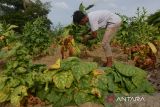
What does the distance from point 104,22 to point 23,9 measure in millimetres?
18318

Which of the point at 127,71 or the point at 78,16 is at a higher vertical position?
the point at 78,16

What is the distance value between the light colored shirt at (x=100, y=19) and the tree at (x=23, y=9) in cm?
1524

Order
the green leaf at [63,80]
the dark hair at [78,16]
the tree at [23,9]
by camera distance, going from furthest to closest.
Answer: the tree at [23,9]
the dark hair at [78,16]
the green leaf at [63,80]

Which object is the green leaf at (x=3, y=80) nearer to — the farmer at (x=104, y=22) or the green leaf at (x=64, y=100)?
the green leaf at (x=64, y=100)

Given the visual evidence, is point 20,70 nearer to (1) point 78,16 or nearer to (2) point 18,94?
(2) point 18,94

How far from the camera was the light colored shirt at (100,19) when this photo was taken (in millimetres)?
8367

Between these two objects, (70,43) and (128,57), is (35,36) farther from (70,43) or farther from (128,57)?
(128,57)

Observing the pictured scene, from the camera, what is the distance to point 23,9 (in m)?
26.5

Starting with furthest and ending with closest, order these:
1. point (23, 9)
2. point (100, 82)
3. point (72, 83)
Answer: point (23, 9)
point (100, 82)
point (72, 83)

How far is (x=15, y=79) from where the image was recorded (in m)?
6.88

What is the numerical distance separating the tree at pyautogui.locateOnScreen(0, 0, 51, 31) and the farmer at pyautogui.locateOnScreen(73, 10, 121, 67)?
15236mm

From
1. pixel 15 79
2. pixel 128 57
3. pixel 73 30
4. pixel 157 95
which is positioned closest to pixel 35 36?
pixel 73 30

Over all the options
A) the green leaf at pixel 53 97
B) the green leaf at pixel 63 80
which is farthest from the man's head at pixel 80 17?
the green leaf at pixel 53 97

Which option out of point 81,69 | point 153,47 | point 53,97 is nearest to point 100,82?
point 81,69
